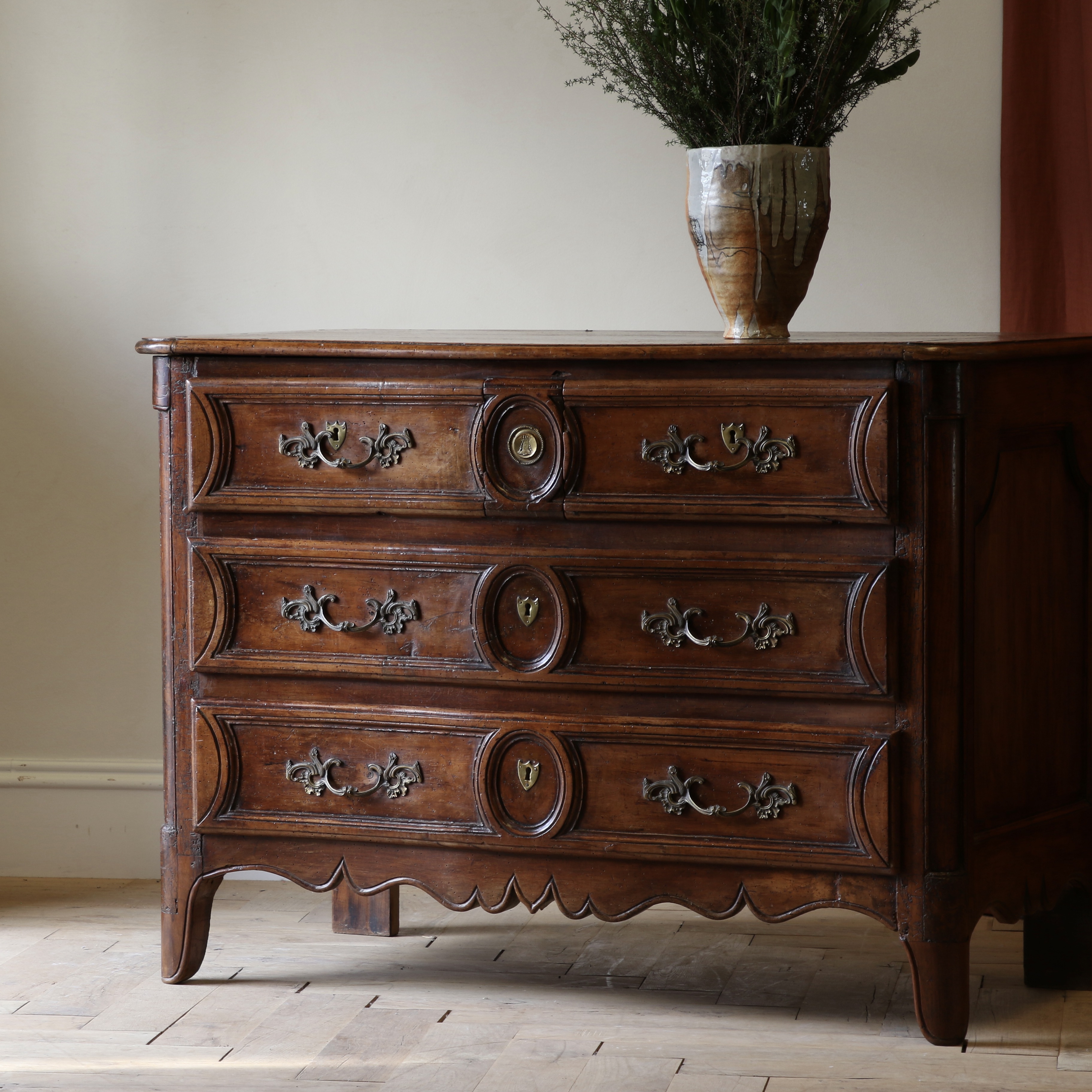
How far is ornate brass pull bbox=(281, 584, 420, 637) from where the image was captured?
6.80ft

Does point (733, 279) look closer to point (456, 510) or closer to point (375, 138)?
point (456, 510)

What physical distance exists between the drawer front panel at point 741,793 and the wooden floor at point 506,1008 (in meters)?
0.28

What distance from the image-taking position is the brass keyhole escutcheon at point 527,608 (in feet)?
6.64

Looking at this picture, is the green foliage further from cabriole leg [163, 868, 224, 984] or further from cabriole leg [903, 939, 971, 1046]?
cabriole leg [163, 868, 224, 984]

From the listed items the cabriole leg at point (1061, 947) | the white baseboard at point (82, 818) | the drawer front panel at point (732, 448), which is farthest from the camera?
the white baseboard at point (82, 818)

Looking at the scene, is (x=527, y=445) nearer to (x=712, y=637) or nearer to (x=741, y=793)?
(x=712, y=637)

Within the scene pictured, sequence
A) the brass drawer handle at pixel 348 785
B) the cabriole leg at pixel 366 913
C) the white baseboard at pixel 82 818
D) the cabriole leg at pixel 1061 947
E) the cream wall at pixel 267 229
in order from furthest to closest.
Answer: the white baseboard at pixel 82 818, the cream wall at pixel 267 229, the cabriole leg at pixel 366 913, the cabriole leg at pixel 1061 947, the brass drawer handle at pixel 348 785

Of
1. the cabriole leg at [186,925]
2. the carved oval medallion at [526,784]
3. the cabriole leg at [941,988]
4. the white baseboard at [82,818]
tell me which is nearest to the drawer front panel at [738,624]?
the carved oval medallion at [526,784]

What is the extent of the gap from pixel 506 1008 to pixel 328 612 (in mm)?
622

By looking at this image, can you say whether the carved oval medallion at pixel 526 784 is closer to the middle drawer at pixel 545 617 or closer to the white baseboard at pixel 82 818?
the middle drawer at pixel 545 617

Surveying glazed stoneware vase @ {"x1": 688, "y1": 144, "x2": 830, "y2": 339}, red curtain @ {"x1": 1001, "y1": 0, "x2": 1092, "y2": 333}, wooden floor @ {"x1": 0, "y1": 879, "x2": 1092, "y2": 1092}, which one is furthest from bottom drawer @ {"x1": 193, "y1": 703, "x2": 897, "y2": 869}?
red curtain @ {"x1": 1001, "y1": 0, "x2": 1092, "y2": 333}

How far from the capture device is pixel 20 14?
2.80 meters

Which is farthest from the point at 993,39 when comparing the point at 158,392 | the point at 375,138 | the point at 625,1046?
the point at 625,1046

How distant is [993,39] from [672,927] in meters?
1.57
